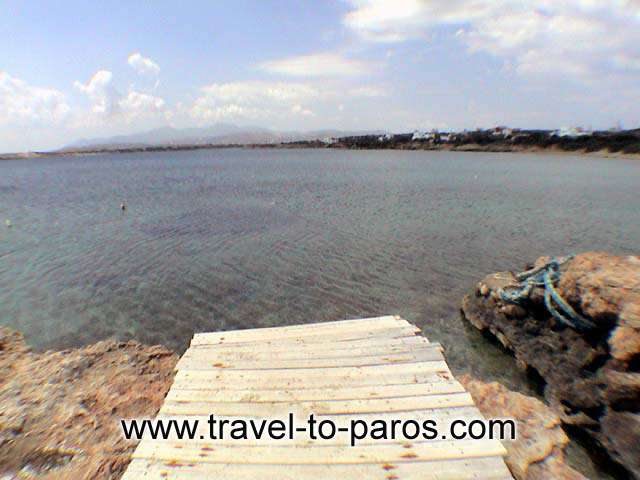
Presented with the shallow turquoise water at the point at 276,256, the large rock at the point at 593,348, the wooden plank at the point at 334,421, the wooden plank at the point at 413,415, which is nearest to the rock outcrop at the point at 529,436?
the wooden plank at the point at 413,415

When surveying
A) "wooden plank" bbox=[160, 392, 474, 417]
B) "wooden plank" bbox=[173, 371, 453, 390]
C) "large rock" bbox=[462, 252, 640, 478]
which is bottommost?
"large rock" bbox=[462, 252, 640, 478]

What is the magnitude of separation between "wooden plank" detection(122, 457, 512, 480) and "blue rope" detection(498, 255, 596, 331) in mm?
5488

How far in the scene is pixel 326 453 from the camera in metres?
3.68

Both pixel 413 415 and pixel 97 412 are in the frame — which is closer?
pixel 413 415

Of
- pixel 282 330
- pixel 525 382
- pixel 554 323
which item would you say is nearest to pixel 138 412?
pixel 282 330

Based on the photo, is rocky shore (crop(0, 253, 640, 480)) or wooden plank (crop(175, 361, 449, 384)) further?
Answer: wooden plank (crop(175, 361, 449, 384))

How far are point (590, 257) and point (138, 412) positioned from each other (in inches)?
397

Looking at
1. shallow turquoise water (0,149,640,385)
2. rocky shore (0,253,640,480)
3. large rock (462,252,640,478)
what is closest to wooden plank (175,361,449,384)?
rocky shore (0,253,640,480)

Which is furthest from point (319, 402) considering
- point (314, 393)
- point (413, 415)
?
point (413, 415)

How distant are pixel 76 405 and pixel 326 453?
4.43m

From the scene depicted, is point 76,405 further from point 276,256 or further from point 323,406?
point 276,256

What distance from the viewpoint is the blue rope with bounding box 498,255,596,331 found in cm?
765

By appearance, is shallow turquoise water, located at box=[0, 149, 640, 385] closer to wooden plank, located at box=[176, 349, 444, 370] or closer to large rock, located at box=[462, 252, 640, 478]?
large rock, located at box=[462, 252, 640, 478]

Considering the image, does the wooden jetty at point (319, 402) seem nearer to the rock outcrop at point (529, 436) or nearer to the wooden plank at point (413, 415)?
the wooden plank at point (413, 415)
